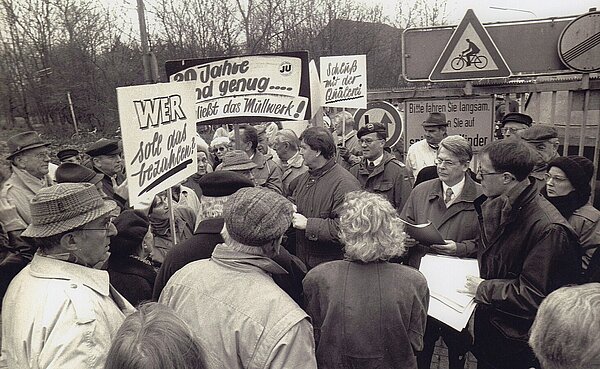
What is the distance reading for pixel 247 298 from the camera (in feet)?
6.18

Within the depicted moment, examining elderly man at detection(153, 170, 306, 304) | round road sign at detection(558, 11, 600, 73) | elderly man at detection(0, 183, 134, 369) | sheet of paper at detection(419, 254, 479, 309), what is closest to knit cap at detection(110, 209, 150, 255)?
elderly man at detection(153, 170, 306, 304)

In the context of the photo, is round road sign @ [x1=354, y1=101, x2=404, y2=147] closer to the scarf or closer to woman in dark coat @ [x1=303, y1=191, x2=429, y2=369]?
the scarf

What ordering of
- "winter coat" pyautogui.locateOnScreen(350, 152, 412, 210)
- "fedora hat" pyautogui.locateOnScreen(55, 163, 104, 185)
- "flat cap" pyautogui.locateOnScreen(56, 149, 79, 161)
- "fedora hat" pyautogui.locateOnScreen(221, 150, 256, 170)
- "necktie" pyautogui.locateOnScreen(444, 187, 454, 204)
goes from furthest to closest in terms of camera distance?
"flat cap" pyautogui.locateOnScreen(56, 149, 79, 161) < "winter coat" pyautogui.locateOnScreen(350, 152, 412, 210) < "fedora hat" pyautogui.locateOnScreen(221, 150, 256, 170) < "fedora hat" pyautogui.locateOnScreen(55, 163, 104, 185) < "necktie" pyautogui.locateOnScreen(444, 187, 454, 204)

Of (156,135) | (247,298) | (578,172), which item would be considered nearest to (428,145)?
(578,172)

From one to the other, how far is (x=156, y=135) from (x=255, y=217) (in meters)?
1.49

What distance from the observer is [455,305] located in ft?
9.07

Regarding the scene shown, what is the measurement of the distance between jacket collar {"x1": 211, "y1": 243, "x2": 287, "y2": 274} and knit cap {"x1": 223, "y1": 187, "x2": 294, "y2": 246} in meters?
0.05

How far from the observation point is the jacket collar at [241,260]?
1993 millimetres

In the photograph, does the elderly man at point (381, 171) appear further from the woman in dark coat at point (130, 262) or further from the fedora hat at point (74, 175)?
the woman in dark coat at point (130, 262)

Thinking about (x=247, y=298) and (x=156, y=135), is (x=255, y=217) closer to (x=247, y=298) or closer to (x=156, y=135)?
(x=247, y=298)

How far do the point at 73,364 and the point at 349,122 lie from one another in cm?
916

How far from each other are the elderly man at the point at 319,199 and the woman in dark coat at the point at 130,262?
1.31 metres

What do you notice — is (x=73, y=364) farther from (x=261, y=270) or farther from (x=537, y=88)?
(x=537, y=88)

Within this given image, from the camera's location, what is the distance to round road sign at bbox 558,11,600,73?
14.2 feet
